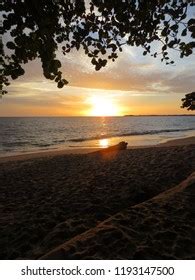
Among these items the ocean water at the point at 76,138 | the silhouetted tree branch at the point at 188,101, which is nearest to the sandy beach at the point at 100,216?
the silhouetted tree branch at the point at 188,101

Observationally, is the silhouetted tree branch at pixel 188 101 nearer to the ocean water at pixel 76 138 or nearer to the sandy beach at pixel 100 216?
the sandy beach at pixel 100 216

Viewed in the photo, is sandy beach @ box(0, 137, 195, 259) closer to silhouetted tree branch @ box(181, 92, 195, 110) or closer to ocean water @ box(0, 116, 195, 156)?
silhouetted tree branch @ box(181, 92, 195, 110)

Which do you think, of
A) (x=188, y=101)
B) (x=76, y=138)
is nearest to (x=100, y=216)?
(x=188, y=101)

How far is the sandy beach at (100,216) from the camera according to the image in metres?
6.36

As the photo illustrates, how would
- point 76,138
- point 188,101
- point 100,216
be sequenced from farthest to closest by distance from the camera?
point 76,138, point 100,216, point 188,101

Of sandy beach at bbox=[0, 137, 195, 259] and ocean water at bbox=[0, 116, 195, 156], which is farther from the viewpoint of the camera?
ocean water at bbox=[0, 116, 195, 156]

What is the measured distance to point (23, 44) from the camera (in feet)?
14.7

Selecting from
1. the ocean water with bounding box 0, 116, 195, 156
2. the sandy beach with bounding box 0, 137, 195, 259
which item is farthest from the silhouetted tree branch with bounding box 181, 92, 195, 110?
the ocean water with bounding box 0, 116, 195, 156

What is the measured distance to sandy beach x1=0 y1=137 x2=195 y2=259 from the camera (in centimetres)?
636

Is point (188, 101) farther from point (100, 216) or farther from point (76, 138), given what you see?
point (76, 138)

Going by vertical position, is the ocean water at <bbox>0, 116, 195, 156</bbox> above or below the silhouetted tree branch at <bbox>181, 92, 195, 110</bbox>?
below

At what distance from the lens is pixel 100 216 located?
29.6 ft

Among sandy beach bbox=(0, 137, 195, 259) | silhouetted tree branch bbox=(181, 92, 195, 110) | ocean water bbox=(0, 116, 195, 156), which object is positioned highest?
silhouetted tree branch bbox=(181, 92, 195, 110)

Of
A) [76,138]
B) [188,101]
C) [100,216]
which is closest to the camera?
[188,101]
